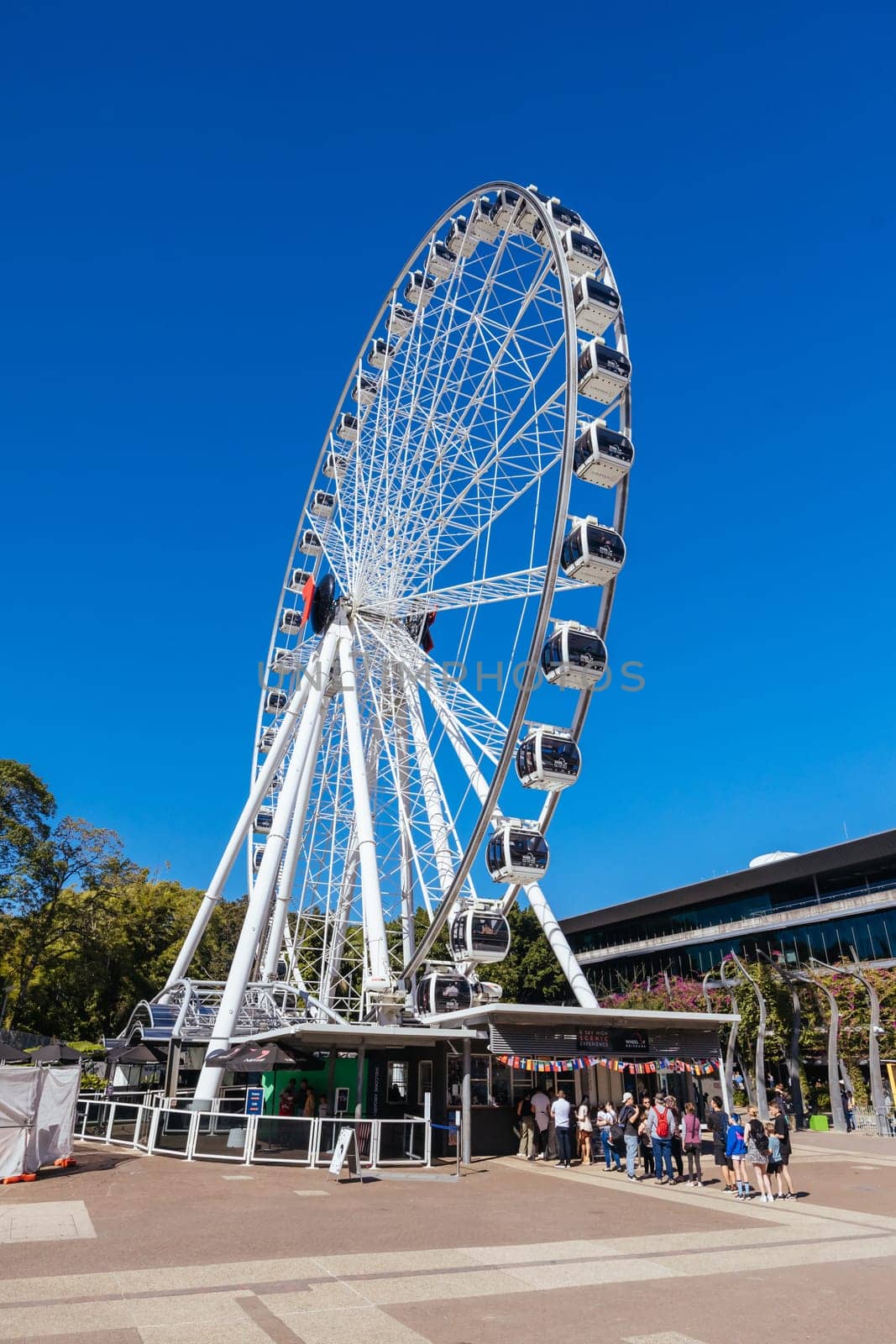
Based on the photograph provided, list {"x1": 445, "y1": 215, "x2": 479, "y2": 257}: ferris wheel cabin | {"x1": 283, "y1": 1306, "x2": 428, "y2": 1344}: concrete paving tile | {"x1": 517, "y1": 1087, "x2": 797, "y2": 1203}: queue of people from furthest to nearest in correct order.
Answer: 1. {"x1": 445, "y1": 215, "x2": 479, "y2": 257}: ferris wheel cabin
2. {"x1": 517, "y1": 1087, "x2": 797, "y2": 1203}: queue of people
3. {"x1": 283, "y1": 1306, "x2": 428, "y2": 1344}: concrete paving tile

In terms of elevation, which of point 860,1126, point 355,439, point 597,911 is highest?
point 355,439

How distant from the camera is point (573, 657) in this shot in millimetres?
20031

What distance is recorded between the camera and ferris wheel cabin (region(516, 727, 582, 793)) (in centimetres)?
2005

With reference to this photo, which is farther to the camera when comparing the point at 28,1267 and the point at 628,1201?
the point at 628,1201

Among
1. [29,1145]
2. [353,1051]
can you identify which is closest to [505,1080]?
[353,1051]

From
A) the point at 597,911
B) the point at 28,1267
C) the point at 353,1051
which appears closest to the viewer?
the point at 28,1267

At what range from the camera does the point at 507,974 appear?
5125 centimetres

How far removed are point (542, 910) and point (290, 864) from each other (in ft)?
24.9

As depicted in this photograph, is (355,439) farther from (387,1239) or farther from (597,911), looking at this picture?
(597,911)

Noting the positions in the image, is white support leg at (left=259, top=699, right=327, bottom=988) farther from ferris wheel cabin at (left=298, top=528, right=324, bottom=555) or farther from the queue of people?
ferris wheel cabin at (left=298, top=528, right=324, bottom=555)

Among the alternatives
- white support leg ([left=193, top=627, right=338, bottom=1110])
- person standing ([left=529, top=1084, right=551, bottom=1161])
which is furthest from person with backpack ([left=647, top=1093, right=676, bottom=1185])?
white support leg ([left=193, top=627, right=338, bottom=1110])

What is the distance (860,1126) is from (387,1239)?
25.4 m

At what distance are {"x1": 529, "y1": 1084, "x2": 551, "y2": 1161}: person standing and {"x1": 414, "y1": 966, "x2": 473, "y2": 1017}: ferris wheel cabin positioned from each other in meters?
2.62

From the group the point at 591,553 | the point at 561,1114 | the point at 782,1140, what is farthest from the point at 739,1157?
the point at 591,553
